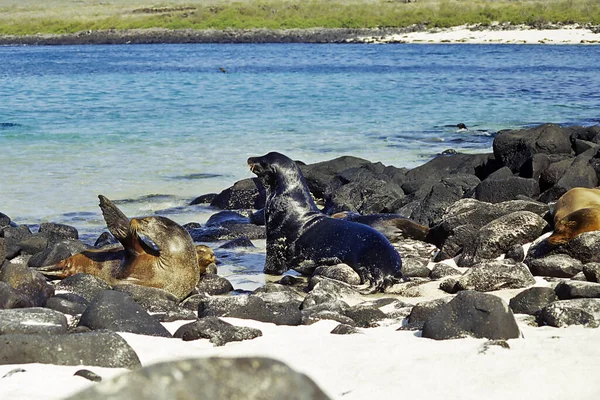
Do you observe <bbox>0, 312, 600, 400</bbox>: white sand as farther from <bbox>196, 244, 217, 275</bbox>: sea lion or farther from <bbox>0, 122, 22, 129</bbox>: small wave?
<bbox>0, 122, 22, 129</bbox>: small wave

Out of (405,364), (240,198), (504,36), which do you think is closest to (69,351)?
(405,364)

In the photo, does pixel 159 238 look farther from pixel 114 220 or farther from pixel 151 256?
pixel 114 220

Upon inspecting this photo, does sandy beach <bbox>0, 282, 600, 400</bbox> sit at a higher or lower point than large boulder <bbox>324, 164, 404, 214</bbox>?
higher

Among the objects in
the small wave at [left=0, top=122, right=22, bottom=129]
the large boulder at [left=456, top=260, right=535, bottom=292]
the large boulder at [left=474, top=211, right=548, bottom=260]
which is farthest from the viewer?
the small wave at [left=0, top=122, right=22, bottom=129]

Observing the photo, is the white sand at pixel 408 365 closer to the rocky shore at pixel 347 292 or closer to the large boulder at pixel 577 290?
the rocky shore at pixel 347 292

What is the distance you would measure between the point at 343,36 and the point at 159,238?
67056 millimetres

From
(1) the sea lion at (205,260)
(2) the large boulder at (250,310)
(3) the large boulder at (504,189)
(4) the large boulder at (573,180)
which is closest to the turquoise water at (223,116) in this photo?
(1) the sea lion at (205,260)

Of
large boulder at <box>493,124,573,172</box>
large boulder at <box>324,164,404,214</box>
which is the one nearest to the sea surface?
large boulder at <box>324,164,404,214</box>

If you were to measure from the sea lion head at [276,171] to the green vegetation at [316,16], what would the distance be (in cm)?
6585

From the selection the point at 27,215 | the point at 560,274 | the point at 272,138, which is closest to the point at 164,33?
the point at 272,138

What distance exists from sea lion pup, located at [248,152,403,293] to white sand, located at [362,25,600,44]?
2161 inches

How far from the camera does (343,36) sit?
7250 cm

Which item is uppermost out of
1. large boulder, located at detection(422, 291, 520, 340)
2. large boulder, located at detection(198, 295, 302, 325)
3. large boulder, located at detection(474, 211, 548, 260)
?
large boulder, located at detection(422, 291, 520, 340)

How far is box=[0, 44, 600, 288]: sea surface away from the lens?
44.2 ft
